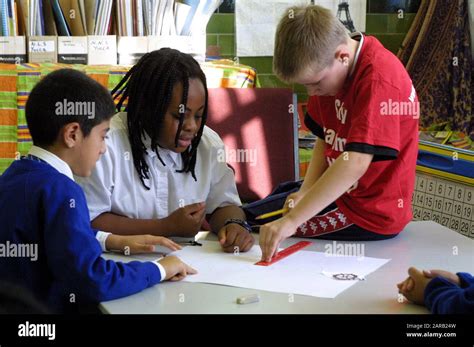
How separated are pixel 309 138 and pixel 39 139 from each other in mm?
2182

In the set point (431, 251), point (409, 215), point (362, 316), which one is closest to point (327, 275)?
point (362, 316)

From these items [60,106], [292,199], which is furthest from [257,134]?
[60,106]

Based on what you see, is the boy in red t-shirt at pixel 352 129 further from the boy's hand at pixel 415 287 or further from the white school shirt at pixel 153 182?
the boy's hand at pixel 415 287

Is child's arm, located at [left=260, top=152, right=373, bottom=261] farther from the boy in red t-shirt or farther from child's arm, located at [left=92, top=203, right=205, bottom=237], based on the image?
child's arm, located at [left=92, top=203, right=205, bottom=237]

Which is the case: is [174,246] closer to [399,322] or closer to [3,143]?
[399,322]

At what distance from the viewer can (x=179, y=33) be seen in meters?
3.57

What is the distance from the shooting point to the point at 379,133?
1789mm

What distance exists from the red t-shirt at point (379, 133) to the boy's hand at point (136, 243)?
512 mm

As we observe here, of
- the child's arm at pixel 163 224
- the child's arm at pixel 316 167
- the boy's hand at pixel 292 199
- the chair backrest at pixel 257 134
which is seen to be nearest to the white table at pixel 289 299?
the child's arm at pixel 163 224

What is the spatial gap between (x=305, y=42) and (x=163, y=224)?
1.96 feet

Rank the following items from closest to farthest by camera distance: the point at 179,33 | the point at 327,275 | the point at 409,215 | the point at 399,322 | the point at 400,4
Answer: the point at 399,322 → the point at 327,275 → the point at 409,215 → the point at 179,33 → the point at 400,4

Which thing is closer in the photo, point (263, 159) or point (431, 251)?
point (431, 251)

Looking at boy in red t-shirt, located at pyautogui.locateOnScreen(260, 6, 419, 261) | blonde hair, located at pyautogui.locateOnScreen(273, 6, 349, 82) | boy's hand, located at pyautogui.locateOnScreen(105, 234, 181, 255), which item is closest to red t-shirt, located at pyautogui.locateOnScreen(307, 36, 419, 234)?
boy in red t-shirt, located at pyautogui.locateOnScreen(260, 6, 419, 261)

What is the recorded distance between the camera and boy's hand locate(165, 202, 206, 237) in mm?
1855
